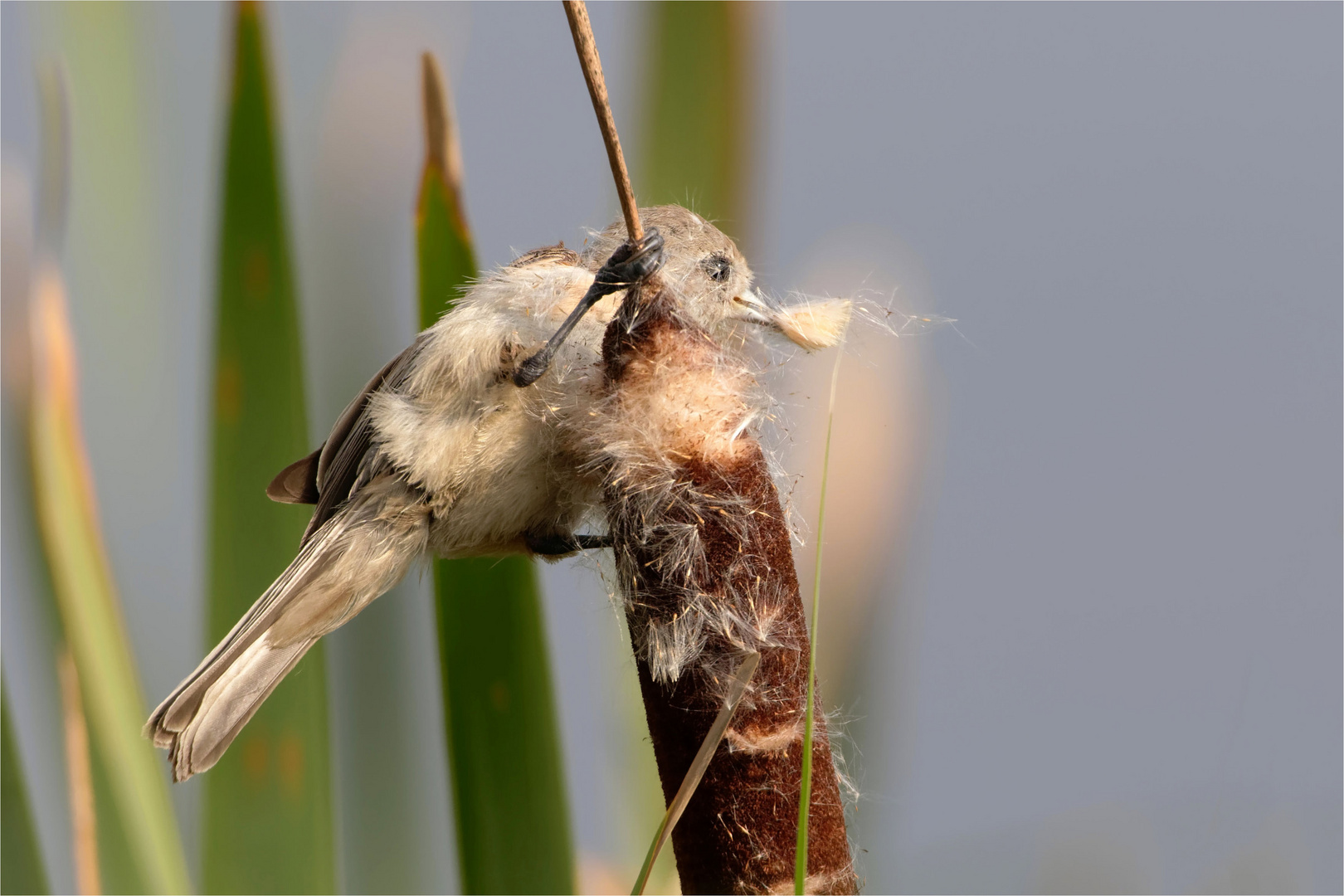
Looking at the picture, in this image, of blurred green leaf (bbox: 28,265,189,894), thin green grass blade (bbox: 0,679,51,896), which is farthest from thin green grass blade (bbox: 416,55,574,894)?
thin green grass blade (bbox: 0,679,51,896)

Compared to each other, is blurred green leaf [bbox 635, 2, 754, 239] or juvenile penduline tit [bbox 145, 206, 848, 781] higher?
blurred green leaf [bbox 635, 2, 754, 239]

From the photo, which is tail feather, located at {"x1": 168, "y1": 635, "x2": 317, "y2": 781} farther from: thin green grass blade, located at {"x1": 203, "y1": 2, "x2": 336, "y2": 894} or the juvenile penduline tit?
thin green grass blade, located at {"x1": 203, "y1": 2, "x2": 336, "y2": 894}

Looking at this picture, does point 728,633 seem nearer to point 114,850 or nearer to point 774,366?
point 774,366

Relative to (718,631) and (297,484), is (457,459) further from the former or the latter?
(718,631)

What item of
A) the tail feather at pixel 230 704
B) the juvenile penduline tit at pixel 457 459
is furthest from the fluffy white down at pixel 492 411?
the tail feather at pixel 230 704

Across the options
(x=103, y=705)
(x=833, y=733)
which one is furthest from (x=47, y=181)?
(x=833, y=733)

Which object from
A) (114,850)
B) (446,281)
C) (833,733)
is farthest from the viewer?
(446,281)

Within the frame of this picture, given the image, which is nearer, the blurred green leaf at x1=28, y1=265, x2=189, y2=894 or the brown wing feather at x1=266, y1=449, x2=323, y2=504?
Answer: the blurred green leaf at x1=28, y1=265, x2=189, y2=894
